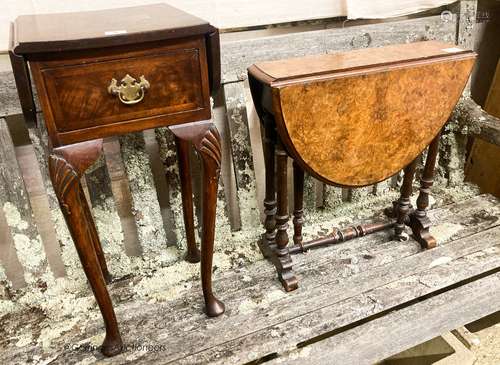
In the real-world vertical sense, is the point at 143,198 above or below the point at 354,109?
below

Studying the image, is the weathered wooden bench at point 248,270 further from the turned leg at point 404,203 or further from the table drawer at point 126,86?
the table drawer at point 126,86

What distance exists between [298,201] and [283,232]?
171 millimetres

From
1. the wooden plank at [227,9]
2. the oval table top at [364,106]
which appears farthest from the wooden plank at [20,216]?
the oval table top at [364,106]

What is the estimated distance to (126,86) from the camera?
3.65 ft

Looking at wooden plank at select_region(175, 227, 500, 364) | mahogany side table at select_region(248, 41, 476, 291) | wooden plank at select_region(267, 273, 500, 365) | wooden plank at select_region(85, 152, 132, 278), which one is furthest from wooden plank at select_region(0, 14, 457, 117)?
wooden plank at select_region(267, 273, 500, 365)

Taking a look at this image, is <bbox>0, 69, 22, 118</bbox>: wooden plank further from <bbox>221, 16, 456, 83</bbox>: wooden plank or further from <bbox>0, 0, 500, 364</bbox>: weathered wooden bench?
<bbox>221, 16, 456, 83</bbox>: wooden plank

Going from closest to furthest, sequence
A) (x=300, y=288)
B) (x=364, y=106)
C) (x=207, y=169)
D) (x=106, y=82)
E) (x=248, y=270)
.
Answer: (x=106, y=82)
(x=207, y=169)
(x=364, y=106)
(x=300, y=288)
(x=248, y=270)

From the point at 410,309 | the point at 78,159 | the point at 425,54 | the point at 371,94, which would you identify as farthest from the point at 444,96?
the point at 78,159

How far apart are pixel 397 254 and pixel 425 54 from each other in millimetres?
828

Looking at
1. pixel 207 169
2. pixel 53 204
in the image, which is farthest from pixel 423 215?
pixel 53 204

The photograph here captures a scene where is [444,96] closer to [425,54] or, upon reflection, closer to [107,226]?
[425,54]

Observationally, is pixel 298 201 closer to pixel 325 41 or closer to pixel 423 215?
pixel 423 215

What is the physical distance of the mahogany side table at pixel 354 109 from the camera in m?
1.33

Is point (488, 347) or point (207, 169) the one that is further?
point (488, 347)
